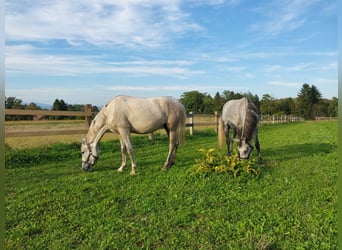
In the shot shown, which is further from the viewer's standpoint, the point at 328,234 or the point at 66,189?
the point at 66,189

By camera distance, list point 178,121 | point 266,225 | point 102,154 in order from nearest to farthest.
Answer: point 266,225
point 178,121
point 102,154

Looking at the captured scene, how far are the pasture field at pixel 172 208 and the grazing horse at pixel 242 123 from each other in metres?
0.55

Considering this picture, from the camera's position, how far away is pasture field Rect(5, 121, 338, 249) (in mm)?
2648

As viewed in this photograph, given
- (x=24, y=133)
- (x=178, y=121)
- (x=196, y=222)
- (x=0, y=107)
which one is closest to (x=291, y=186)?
(x=196, y=222)

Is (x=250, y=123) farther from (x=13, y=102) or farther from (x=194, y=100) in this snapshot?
(x=194, y=100)

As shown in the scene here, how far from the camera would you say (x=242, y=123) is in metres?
5.75

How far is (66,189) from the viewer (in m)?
4.40

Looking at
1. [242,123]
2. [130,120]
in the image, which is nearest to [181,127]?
[130,120]

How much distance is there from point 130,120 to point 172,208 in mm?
2581

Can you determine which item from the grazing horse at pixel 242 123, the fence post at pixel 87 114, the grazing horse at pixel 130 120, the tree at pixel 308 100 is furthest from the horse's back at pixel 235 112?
the tree at pixel 308 100

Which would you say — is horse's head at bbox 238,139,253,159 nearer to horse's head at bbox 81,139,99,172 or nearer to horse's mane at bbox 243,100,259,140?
horse's mane at bbox 243,100,259,140

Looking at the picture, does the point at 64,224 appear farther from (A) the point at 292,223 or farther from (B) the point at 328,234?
(B) the point at 328,234

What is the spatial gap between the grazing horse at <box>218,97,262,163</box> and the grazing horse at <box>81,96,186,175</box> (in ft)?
4.56

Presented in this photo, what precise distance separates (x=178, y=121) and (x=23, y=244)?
3.78 metres
